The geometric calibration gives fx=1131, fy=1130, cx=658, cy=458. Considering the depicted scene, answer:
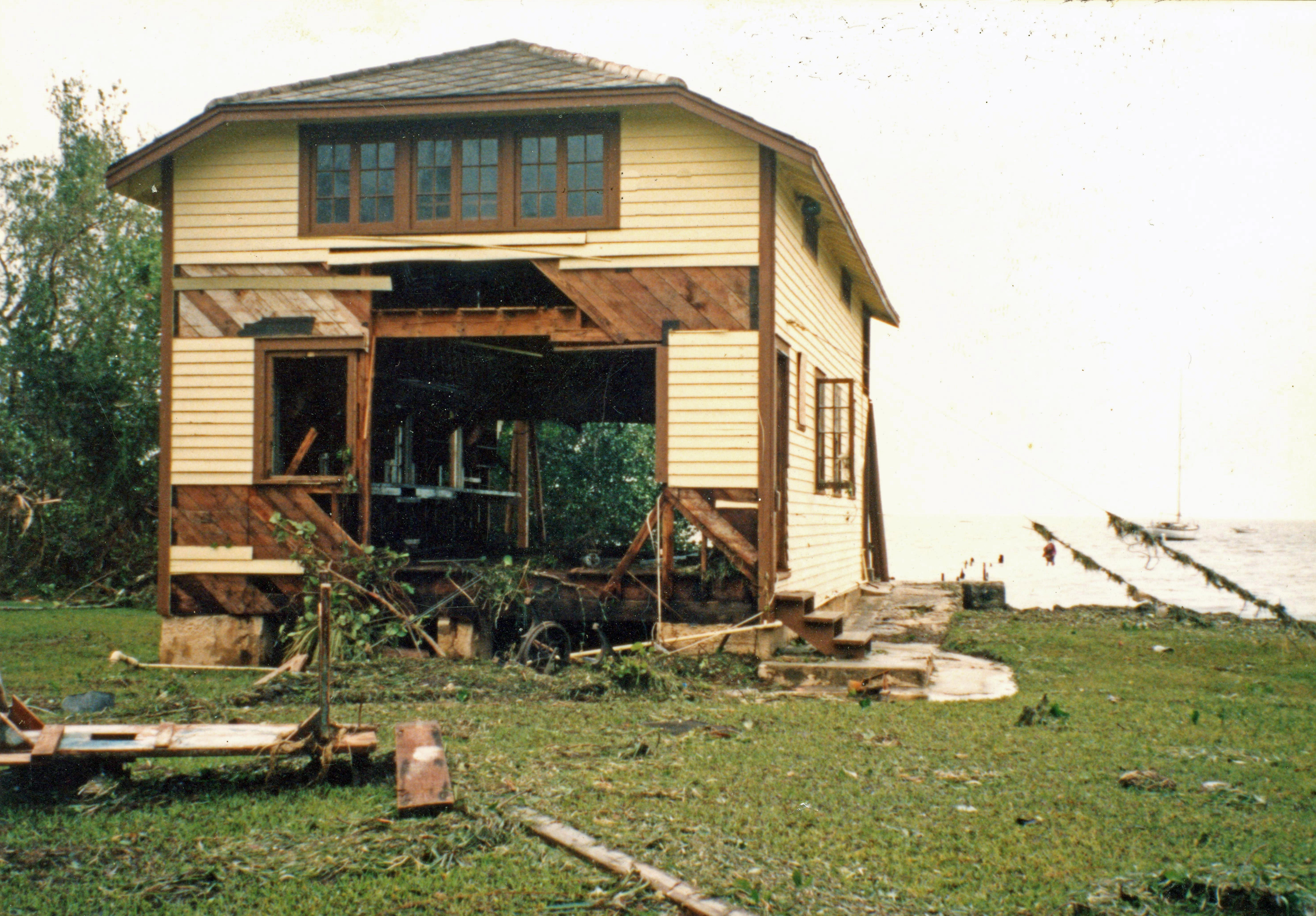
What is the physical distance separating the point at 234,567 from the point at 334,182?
14.0 ft

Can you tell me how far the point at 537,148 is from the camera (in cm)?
1180

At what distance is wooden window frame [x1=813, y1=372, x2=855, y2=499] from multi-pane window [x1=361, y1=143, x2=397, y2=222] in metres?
5.35

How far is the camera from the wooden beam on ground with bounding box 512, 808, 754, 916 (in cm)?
424

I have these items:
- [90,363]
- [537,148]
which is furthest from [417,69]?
[90,363]

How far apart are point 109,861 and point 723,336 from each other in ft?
25.7

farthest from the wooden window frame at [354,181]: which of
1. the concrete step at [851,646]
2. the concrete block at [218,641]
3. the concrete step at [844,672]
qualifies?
the concrete step at [851,646]

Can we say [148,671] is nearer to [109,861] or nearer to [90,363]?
[109,861]

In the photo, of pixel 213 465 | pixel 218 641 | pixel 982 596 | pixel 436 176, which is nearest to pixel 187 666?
pixel 218 641

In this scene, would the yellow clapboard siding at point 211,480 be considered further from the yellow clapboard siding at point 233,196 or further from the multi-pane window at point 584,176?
the multi-pane window at point 584,176

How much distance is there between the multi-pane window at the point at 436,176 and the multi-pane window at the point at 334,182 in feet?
2.58

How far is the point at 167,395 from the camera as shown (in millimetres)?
12281

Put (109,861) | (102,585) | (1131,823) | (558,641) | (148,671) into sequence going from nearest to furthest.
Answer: (109,861) → (1131,823) → (148,671) → (558,641) → (102,585)

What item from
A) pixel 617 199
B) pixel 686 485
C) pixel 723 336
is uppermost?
pixel 617 199

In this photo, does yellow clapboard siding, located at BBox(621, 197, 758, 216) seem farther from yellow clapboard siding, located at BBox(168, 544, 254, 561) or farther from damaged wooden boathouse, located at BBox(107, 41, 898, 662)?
yellow clapboard siding, located at BBox(168, 544, 254, 561)
